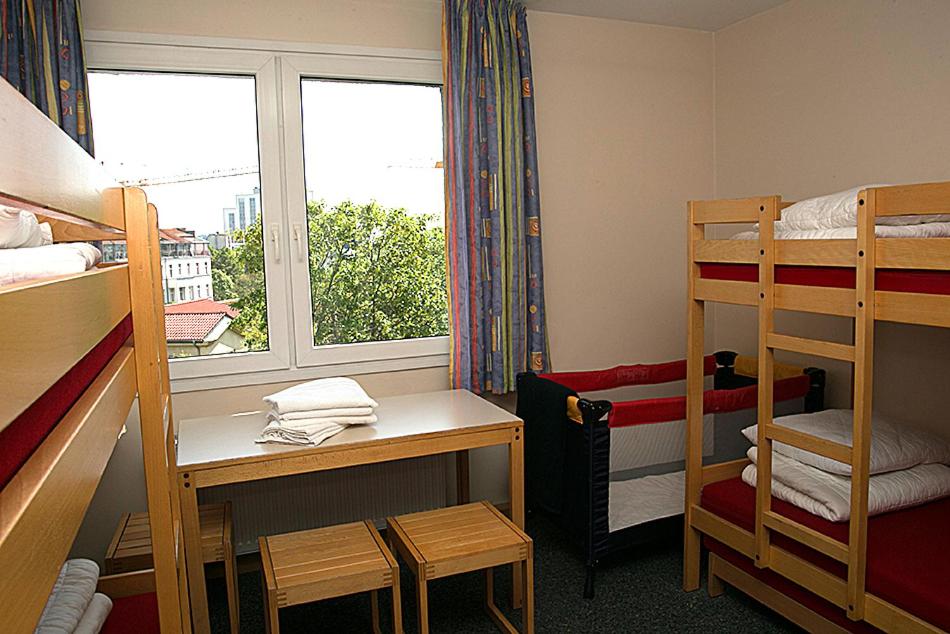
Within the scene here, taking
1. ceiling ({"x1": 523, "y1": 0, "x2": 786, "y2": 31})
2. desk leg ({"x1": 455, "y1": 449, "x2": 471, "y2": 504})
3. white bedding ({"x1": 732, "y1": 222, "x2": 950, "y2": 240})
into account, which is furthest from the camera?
ceiling ({"x1": 523, "y1": 0, "x2": 786, "y2": 31})

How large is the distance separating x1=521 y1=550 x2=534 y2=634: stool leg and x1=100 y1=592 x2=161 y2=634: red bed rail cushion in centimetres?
112

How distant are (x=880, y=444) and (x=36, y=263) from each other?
2.58 metres

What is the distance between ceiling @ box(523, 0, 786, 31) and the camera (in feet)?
11.4

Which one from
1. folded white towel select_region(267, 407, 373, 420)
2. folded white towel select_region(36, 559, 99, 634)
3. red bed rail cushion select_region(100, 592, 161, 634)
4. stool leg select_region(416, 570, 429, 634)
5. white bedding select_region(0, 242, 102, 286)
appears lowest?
stool leg select_region(416, 570, 429, 634)

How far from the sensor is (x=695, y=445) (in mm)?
2809

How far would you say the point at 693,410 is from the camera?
2.80 metres

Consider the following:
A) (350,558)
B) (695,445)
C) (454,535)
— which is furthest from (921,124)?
(350,558)

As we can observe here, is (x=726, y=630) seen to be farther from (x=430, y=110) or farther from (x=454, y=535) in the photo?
(x=430, y=110)

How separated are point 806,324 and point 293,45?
2.57 m

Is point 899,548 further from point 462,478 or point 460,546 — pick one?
point 462,478

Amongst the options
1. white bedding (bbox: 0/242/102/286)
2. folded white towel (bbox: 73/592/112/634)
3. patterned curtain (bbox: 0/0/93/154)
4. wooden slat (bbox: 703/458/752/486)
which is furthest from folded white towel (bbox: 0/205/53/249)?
wooden slat (bbox: 703/458/752/486)

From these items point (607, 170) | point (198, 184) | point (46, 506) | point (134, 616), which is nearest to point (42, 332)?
point (46, 506)

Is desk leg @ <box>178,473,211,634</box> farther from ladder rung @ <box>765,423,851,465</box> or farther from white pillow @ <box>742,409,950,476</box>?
white pillow @ <box>742,409,950,476</box>

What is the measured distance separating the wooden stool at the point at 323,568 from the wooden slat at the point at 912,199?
1707 millimetres
